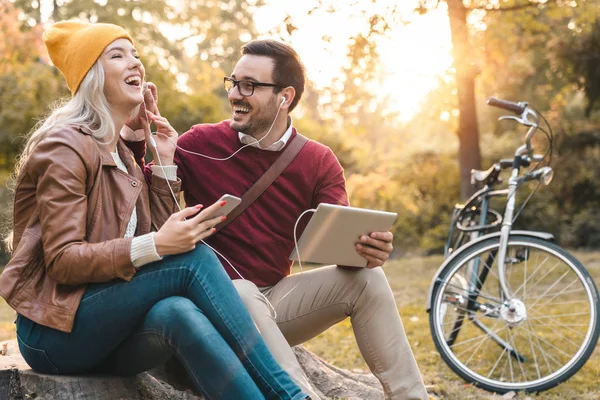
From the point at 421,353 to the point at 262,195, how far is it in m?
1.96

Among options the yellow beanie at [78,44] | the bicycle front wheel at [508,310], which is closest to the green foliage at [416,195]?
the bicycle front wheel at [508,310]

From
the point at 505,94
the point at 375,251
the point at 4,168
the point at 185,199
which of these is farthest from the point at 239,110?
the point at 505,94

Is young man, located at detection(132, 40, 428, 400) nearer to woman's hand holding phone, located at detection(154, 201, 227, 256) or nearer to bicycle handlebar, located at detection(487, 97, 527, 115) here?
woman's hand holding phone, located at detection(154, 201, 227, 256)

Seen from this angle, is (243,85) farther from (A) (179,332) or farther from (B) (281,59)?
(A) (179,332)

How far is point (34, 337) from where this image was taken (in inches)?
93.3

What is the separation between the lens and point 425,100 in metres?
9.33

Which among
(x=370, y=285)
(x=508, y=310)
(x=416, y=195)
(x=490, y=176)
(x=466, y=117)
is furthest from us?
(x=416, y=195)

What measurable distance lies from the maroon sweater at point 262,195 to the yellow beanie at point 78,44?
2.28ft

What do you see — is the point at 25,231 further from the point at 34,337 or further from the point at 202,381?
the point at 202,381

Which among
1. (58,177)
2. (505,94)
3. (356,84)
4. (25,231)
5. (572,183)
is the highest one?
(58,177)

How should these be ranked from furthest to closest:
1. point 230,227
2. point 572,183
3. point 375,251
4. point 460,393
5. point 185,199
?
1. point 572,183
2. point 460,393
3. point 185,199
4. point 230,227
5. point 375,251

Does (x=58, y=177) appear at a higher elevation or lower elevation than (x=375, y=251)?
higher

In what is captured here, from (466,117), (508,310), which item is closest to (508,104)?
(508,310)

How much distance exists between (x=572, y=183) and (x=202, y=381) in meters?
9.67
